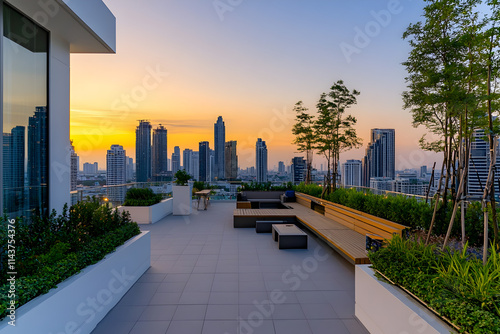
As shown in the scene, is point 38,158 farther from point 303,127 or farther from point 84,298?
point 303,127

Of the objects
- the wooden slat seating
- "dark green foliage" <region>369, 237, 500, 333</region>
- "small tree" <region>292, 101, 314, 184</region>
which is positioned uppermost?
"small tree" <region>292, 101, 314, 184</region>

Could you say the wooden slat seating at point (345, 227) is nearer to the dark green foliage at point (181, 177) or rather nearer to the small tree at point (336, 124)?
the small tree at point (336, 124)

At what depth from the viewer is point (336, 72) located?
9.30 meters

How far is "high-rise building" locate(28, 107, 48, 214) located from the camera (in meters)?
3.95

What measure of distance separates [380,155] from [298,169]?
4.15 meters

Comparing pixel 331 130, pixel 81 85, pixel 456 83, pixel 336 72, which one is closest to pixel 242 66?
pixel 336 72

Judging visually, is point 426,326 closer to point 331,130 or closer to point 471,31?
point 471,31

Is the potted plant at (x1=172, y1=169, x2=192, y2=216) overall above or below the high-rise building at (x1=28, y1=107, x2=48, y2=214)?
below

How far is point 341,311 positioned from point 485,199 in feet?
6.29

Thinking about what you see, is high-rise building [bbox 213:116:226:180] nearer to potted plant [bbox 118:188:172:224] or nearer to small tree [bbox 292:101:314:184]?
small tree [bbox 292:101:314:184]

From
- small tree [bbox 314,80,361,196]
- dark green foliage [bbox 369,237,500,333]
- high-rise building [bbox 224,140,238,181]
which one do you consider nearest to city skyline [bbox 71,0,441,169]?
small tree [bbox 314,80,361,196]
